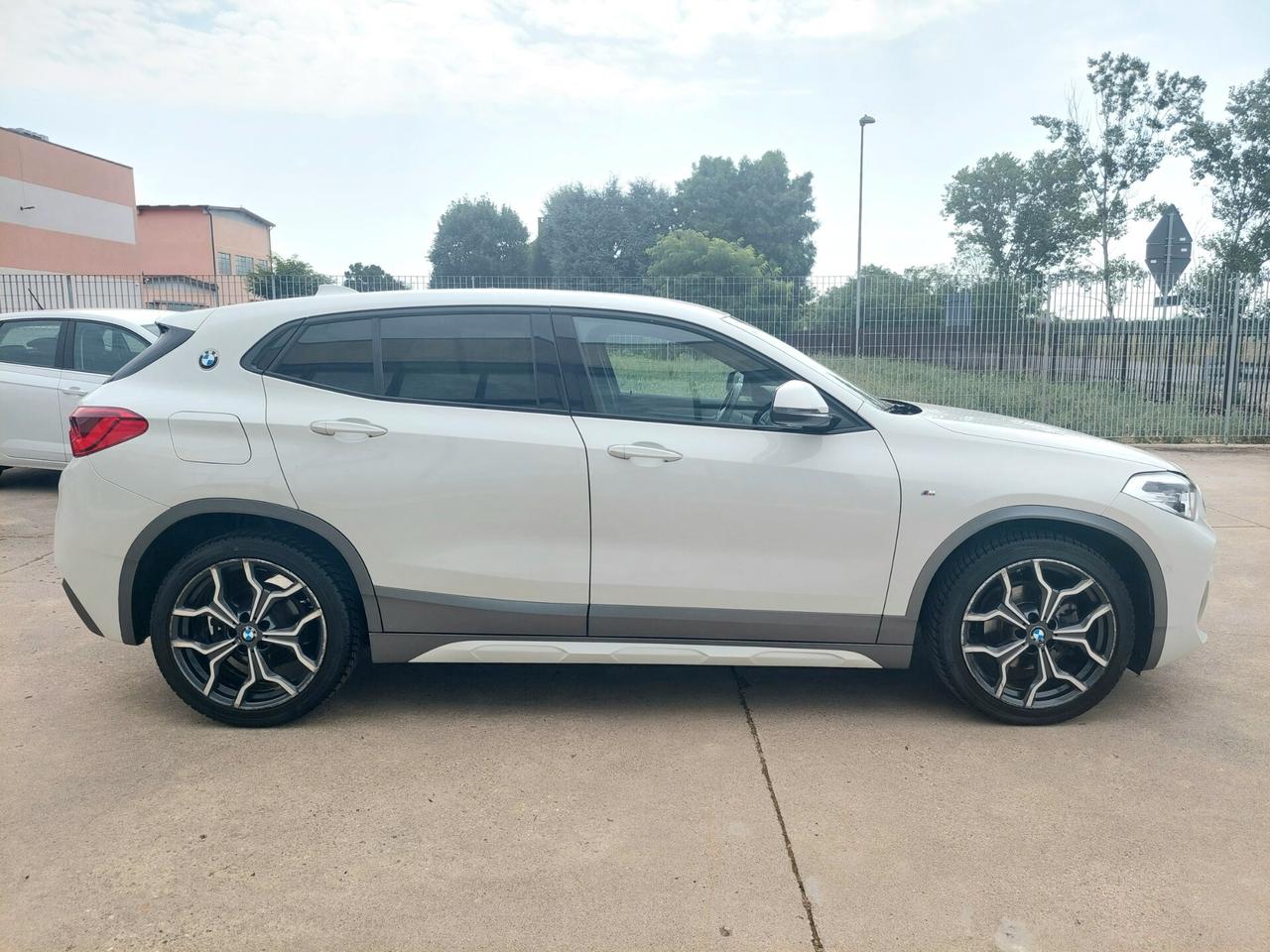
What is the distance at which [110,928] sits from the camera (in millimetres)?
2369

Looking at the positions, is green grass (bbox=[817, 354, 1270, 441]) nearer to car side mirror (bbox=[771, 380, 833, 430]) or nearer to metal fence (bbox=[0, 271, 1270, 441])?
metal fence (bbox=[0, 271, 1270, 441])

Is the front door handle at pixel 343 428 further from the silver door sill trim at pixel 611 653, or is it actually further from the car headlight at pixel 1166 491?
→ the car headlight at pixel 1166 491

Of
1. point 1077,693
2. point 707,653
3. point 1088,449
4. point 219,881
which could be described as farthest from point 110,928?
point 1088,449

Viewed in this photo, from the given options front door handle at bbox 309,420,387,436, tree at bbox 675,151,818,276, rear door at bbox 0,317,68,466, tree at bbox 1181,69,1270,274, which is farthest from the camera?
tree at bbox 675,151,818,276

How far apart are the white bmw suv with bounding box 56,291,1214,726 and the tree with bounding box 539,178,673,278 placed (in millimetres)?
62079

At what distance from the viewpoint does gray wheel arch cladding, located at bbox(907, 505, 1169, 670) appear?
345 cm

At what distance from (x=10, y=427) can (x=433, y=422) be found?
678 centimetres

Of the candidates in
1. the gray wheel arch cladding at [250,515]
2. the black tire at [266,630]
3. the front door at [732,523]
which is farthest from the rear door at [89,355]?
the front door at [732,523]

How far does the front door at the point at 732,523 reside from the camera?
3.42 meters

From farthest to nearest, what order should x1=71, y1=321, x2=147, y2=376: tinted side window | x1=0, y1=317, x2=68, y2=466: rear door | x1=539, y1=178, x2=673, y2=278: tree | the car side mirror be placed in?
x1=539, y1=178, x2=673, y2=278: tree, x1=0, y1=317, x2=68, y2=466: rear door, x1=71, y1=321, x2=147, y2=376: tinted side window, the car side mirror

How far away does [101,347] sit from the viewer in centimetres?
805

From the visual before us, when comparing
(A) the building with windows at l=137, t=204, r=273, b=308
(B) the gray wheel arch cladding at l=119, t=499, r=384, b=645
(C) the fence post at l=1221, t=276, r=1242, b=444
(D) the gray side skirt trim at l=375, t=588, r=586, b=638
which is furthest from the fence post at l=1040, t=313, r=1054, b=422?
(A) the building with windows at l=137, t=204, r=273, b=308

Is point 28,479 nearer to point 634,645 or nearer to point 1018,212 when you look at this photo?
point 634,645

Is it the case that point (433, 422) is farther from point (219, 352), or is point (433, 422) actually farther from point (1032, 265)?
point (1032, 265)
